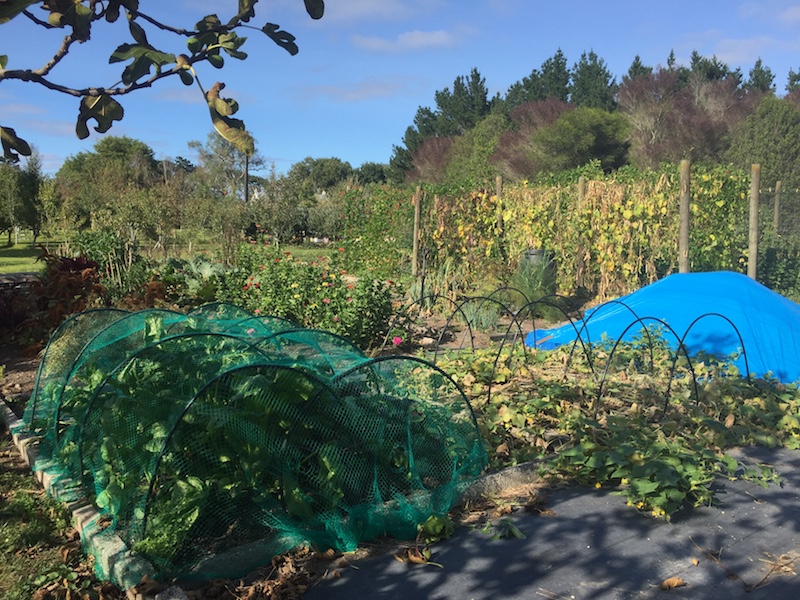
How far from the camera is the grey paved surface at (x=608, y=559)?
2.94 meters

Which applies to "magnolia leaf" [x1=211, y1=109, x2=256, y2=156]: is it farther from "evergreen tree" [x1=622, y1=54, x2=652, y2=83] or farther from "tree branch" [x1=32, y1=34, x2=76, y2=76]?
"evergreen tree" [x1=622, y1=54, x2=652, y2=83]

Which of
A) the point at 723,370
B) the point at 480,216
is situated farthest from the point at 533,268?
the point at 723,370

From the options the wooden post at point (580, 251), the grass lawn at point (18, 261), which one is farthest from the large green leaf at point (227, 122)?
the grass lawn at point (18, 261)

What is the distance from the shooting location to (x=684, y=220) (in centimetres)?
941

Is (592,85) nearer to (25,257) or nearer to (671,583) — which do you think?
(25,257)

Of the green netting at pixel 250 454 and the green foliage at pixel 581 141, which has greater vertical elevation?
the green foliage at pixel 581 141

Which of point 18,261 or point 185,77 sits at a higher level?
point 185,77

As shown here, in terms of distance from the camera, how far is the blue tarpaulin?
634 centimetres

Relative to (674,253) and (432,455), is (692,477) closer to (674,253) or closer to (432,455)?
(432,455)

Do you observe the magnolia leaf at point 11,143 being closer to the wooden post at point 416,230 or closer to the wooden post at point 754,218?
the wooden post at point 754,218

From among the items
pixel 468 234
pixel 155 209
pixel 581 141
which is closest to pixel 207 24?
pixel 468 234

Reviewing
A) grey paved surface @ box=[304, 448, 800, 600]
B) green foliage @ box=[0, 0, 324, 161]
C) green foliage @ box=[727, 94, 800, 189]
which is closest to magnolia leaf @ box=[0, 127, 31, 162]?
green foliage @ box=[0, 0, 324, 161]

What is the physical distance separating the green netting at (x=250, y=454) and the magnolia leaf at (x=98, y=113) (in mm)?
1785

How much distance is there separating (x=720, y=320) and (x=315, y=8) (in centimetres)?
615
